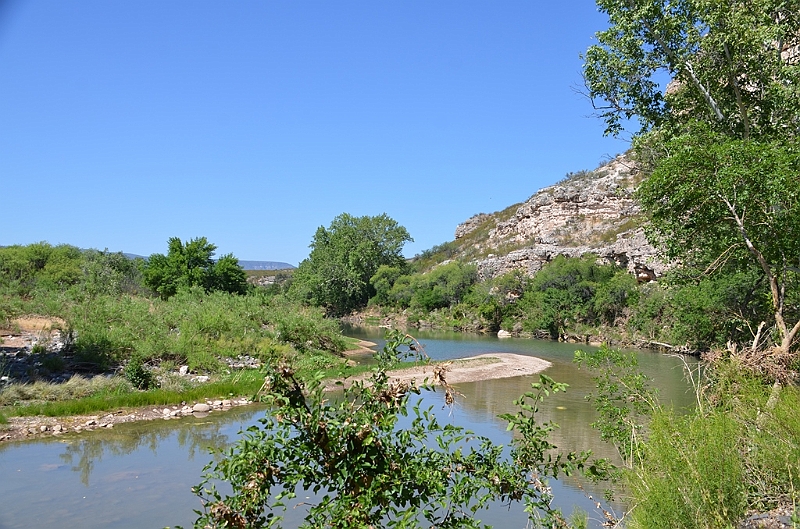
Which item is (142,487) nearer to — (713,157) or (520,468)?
(520,468)

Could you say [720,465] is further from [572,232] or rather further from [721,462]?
[572,232]

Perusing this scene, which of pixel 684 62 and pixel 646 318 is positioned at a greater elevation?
pixel 684 62

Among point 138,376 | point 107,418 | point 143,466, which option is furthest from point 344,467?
point 138,376

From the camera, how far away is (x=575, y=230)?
236 feet

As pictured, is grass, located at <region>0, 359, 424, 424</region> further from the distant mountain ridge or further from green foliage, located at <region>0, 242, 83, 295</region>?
the distant mountain ridge

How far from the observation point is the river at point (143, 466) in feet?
34.5

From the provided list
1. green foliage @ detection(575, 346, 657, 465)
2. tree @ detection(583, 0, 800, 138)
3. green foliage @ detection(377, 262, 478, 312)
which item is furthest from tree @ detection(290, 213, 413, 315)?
green foliage @ detection(575, 346, 657, 465)

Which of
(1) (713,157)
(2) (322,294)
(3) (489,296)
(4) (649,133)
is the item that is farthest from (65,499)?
(2) (322,294)

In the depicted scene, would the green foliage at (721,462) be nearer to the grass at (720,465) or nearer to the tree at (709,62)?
the grass at (720,465)

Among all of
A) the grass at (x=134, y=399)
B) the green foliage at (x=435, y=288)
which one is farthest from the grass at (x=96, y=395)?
the green foliage at (x=435, y=288)

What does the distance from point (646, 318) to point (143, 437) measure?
37.3m

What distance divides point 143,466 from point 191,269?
44614mm

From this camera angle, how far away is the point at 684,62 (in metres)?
13.0

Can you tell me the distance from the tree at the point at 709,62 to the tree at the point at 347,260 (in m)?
60.4
